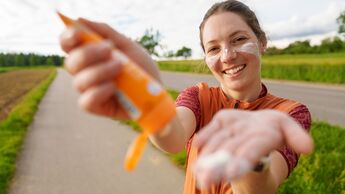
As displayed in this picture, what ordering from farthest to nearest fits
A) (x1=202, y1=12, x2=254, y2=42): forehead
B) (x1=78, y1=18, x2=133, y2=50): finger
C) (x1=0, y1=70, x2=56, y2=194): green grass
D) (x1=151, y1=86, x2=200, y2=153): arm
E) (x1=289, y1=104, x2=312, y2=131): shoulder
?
(x1=0, y1=70, x2=56, y2=194): green grass → (x1=202, y1=12, x2=254, y2=42): forehead → (x1=289, y1=104, x2=312, y2=131): shoulder → (x1=151, y1=86, x2=200, y2=153): arm → (x1=78, y1=18, x2=133, y2=50): finger

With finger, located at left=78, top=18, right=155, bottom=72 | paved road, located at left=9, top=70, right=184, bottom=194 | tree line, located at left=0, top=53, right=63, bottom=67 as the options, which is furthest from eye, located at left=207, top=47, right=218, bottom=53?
tree line, located at left=0, top=53, right=63, bottom=67

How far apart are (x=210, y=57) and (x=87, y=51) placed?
140cm

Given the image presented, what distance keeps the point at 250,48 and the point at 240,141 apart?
1.31 metres

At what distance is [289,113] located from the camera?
212 centimetres

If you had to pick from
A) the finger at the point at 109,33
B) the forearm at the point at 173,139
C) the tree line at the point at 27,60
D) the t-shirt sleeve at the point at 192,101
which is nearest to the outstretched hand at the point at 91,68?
the finger at the point at 109,33

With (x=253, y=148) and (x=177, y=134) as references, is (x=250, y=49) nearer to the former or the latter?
(x=177, y=134)

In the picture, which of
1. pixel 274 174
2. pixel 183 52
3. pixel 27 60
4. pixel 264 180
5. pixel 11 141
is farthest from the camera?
pixel 27 60

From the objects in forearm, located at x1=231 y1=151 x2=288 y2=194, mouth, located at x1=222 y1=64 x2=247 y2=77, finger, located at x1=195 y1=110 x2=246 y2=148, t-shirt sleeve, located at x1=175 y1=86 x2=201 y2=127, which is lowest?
forearm, located at x1=231 y1=151 x2=288 y2=194

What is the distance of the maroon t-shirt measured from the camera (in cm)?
193

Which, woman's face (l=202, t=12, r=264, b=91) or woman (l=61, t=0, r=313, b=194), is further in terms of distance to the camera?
woman's face (l=202, t=12, r=264, b=91)

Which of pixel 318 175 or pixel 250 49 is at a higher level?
pixel 250 49

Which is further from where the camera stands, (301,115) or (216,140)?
(301,115)

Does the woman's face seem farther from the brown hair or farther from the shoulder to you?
the shoulder

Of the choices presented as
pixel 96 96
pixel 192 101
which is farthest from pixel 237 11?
pixel 96 96
